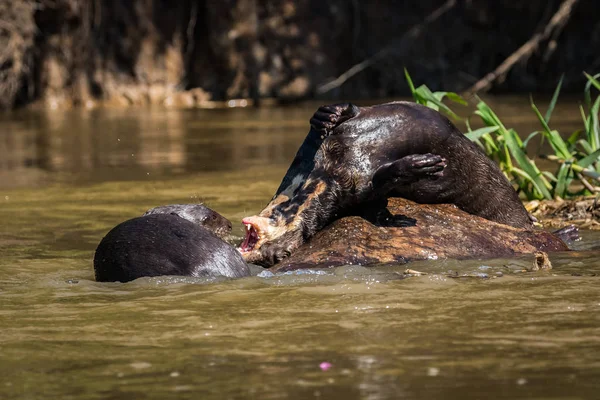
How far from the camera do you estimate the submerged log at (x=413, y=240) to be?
4.70 metres

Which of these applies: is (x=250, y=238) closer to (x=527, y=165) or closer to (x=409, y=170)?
(x=409, y=170)

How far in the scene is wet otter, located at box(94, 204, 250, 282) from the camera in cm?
436

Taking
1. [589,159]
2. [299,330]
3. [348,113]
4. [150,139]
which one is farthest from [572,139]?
[150,139]

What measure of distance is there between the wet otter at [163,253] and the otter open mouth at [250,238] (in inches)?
16.7

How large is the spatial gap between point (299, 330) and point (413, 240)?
1.55m

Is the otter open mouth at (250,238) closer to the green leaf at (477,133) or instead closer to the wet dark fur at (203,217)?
the wet dark fur at (203,217)

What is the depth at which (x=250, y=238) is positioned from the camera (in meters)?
5.00

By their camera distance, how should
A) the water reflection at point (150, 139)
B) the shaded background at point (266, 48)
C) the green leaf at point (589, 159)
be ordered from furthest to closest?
1. the shaded background at point (266, 48)
2. the water reflection at point (150, 139)
3. the green leaf at point (589, 159)

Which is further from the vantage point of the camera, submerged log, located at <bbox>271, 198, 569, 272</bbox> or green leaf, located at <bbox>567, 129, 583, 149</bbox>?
green leaf, located at <bbox>567, 129, 583, 149</bbox>

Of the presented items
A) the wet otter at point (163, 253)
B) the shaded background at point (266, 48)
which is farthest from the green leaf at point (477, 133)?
the shaded background at point (266, 48)

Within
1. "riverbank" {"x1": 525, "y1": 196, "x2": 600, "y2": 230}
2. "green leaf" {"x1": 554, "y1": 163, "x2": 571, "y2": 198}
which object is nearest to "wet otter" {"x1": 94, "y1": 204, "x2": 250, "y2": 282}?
"riverbank" {"x1": 525, "y1": 196, "x2": 600, "y2": 230}

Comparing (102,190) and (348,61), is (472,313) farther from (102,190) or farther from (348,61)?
(348,61)

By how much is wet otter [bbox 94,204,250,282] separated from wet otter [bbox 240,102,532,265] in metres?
0.48

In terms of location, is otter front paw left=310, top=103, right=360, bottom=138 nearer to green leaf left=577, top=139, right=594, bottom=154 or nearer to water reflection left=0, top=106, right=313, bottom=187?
green leaf left=577, top=139, right=594, bottom=154
